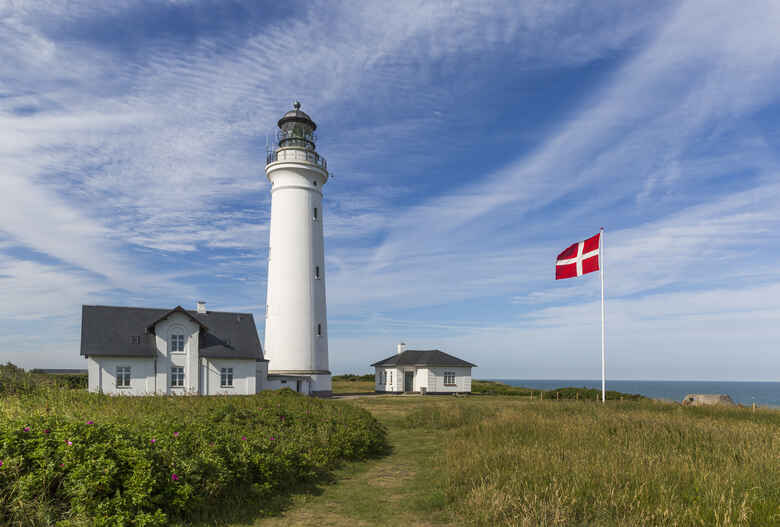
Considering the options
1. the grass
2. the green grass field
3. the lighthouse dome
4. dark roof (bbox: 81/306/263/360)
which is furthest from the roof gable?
the grass

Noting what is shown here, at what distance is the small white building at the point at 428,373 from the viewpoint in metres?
41.2

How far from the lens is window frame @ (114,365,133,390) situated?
2873 cm

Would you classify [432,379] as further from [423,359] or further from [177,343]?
[177,343]

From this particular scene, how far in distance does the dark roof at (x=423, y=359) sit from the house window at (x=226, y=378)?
15.7m

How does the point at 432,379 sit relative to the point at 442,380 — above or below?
above

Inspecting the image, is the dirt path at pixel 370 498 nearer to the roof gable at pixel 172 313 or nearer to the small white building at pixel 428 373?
the roof gable at pixel 172 313

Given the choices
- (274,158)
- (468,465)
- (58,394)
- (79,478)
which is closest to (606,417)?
(468,465)

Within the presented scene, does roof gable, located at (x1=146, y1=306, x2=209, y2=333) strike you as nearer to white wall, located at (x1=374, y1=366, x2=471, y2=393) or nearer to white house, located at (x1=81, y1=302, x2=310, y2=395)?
white house, located at (x1=81, y1=302, x2=310, y2=395)

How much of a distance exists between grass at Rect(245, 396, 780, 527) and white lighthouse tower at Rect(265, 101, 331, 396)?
19093 millimetres

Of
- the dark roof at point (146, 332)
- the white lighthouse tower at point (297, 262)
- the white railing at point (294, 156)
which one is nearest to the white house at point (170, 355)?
the dark roof at point (146, 332)

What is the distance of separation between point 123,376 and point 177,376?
2.92m

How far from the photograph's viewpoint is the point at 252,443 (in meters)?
9.63

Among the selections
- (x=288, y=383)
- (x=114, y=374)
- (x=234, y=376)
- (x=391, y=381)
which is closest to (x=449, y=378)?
(x=391, y=381)

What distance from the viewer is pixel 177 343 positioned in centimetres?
3050
